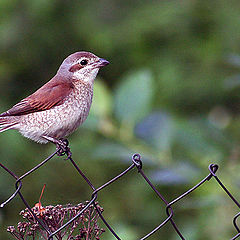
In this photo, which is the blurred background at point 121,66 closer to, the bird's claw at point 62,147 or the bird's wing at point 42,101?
the bird's wing at point 42,101

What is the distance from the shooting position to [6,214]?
6105mm

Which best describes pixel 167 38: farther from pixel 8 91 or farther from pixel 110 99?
pixel 110 99

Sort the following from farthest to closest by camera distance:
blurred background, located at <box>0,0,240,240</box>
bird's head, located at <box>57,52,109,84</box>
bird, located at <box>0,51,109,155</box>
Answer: blurred background, located at <box>0,0,240,240</box> < bird's head, located at <box>57,52,109,84</box> < bird, located at <box>0,51,109,155</box>

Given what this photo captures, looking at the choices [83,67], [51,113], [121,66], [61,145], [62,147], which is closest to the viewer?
[62,147]

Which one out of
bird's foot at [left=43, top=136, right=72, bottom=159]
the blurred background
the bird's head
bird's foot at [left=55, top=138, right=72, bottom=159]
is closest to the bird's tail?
bird's foot at [left=43, top=136, right=72, bottom=159]

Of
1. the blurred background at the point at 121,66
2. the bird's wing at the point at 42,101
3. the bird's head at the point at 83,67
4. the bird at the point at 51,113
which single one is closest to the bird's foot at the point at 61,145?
the bird at the point at 51,113

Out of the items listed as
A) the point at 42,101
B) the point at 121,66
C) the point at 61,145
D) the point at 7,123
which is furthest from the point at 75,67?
the point at 121,66

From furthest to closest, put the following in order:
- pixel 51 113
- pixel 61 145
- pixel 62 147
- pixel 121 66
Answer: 1. pixel 121 66
2. pixel 51 113
3. pixel 61 145
4. pixel 62 147

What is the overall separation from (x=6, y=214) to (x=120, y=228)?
6.16 ft

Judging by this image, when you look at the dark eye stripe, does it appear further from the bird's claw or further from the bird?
the bird's claw

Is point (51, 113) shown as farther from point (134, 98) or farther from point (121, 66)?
point (121, 66)

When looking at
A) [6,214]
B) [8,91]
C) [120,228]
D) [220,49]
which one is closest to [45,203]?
[6,214]

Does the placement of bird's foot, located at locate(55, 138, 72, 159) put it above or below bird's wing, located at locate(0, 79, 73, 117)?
below

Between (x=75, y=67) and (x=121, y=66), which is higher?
(x=75, y=67)
